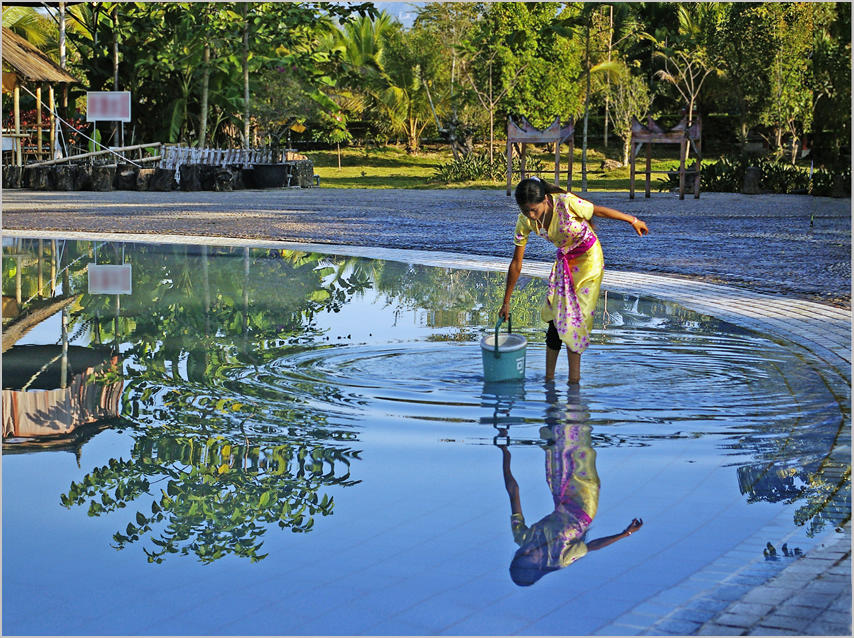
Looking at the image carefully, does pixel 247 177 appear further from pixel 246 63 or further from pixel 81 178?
pixel 81 178

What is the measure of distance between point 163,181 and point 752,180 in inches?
648

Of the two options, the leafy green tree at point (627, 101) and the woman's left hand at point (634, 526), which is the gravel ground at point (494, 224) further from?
the leafy green tree at point (627, 101)

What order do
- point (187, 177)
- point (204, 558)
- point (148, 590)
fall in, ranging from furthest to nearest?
point (187, 177) → point (204, 558) → point (148, 590)

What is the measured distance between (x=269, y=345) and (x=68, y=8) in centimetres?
3389

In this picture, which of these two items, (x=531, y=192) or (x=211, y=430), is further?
(x=531, y=192)

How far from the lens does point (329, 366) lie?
25.6 feet

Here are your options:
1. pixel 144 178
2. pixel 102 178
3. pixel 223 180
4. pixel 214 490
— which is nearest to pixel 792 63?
pixel 223 180

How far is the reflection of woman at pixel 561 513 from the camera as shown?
13.5 feet

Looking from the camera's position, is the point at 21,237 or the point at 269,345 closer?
the point at 269,345

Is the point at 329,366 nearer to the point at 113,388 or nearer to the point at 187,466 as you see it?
the point at 113,388

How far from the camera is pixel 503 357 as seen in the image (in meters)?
6.95

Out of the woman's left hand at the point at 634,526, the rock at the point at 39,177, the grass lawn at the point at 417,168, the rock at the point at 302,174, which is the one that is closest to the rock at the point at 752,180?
the grass lawn at the point at 417,168

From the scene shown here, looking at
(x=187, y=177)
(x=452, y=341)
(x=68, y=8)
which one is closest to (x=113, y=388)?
(x=452, y=341)

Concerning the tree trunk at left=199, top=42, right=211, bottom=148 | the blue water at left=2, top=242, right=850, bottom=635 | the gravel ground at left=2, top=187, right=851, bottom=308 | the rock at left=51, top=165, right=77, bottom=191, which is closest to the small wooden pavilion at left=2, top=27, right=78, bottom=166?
the rock at left=51, top=165, right=77, bottom=191
